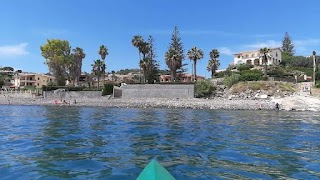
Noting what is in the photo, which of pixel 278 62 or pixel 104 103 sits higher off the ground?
pixel 278 62

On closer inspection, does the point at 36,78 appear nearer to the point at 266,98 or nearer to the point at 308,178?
the point at 266,98

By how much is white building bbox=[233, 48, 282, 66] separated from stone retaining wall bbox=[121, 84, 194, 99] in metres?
45.8

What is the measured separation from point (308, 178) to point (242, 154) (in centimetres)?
370

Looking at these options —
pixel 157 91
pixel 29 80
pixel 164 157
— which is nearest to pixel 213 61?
pixel 157 91

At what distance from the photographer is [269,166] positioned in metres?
10.1

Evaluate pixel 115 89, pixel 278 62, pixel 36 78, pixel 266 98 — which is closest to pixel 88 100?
pixel 115 89

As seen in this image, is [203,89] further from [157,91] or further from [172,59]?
[172,59]

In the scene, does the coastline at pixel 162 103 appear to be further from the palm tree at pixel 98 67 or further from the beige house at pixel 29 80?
the beige house at pixel 29 80

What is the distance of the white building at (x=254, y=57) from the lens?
4242 inches

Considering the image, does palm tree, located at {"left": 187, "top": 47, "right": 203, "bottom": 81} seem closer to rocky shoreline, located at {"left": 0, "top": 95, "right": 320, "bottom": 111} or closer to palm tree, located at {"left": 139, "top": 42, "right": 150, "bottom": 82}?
palm tree, located at {"left": 139, "top": 42, "right": 150, "bottom": 82}

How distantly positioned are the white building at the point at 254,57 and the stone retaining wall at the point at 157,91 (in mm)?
45751

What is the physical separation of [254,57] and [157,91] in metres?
53.4

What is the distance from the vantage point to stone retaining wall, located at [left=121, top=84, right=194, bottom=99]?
6994cm

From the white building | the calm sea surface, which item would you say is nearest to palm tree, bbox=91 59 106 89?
the white building
